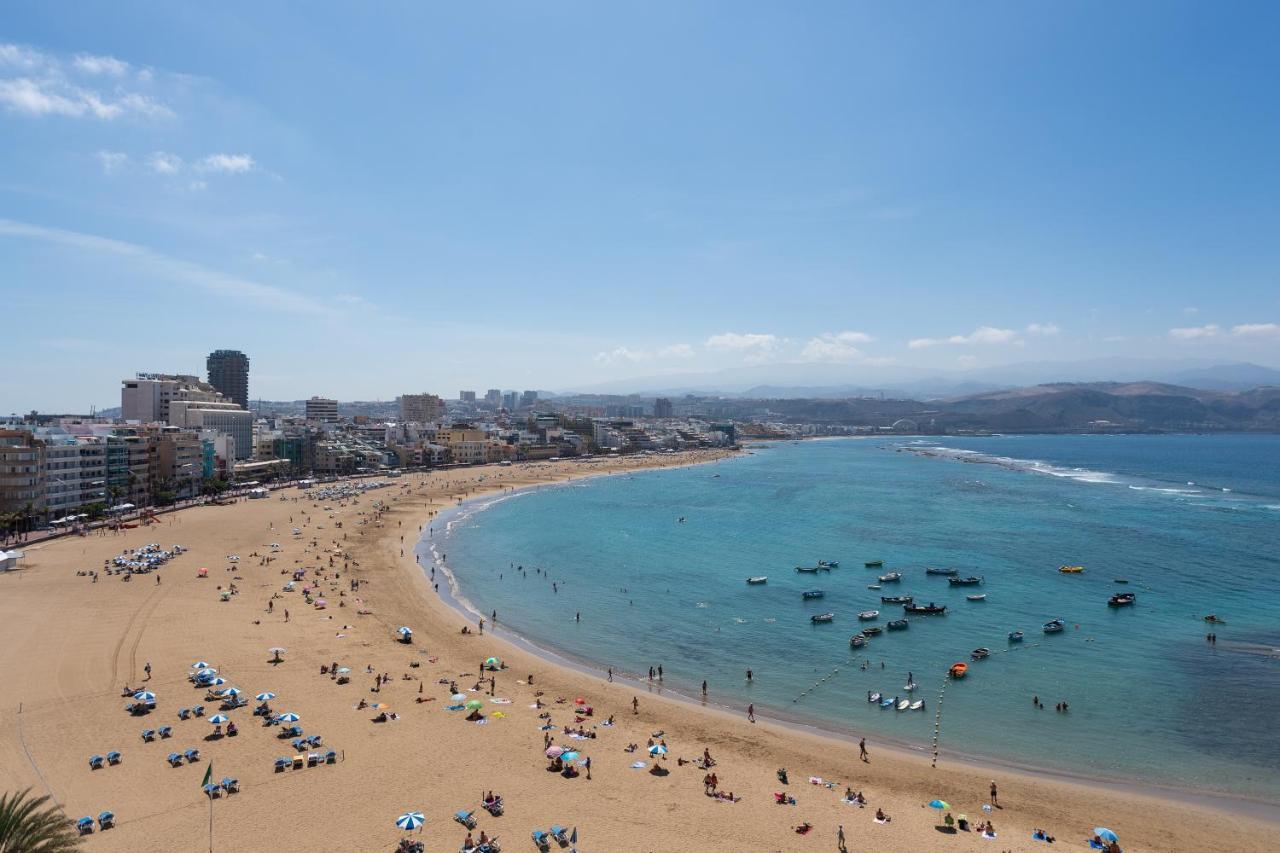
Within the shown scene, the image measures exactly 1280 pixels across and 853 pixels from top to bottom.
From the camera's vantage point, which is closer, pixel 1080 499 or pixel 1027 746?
pixel 1027 746

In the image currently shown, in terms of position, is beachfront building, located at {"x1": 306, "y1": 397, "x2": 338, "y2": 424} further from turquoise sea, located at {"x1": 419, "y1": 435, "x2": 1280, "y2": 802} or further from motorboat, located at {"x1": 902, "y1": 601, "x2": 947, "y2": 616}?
motorboat, located at {"x1": 902, "y1": 601, "x2": 947, "y2": 616}

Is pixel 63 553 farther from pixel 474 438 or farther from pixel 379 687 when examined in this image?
pixel 474 438

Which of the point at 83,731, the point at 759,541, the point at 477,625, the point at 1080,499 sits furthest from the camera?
the point at 1080,499

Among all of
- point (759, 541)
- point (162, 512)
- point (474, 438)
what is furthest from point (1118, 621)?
point (474, 438)

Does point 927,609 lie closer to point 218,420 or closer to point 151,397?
point 218,420

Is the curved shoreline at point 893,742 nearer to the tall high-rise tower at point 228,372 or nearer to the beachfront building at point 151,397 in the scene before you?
the beachfront building at point 151,397

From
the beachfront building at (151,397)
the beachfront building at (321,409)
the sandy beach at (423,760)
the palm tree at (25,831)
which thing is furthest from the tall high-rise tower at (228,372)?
the palm tree at (25,831)
